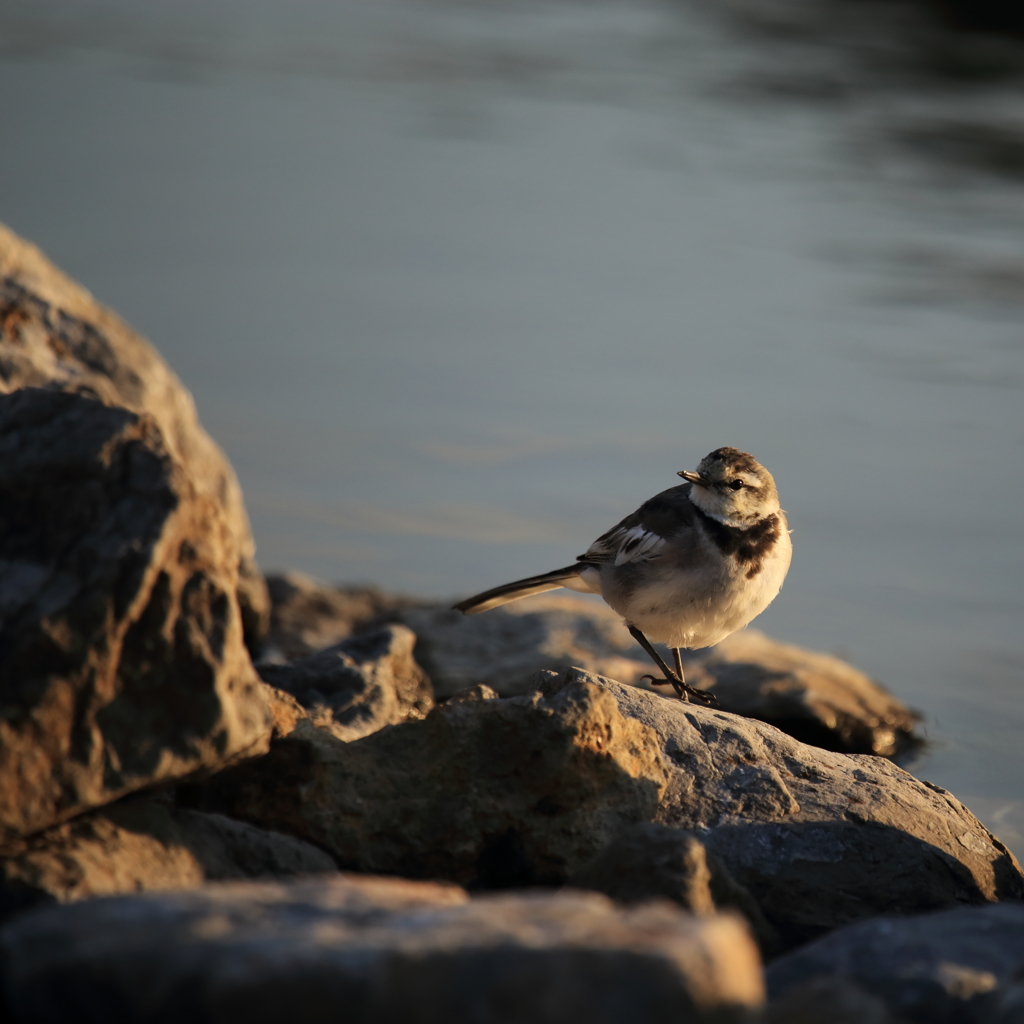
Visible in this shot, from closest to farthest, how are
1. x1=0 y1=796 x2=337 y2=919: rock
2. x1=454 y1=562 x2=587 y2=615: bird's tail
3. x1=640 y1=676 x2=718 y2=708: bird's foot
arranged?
x1=0 y1=796 x2=337 y2=919: rock
x1=640 y1=676 x2=718 y2=708: bird's foot
x1=454 y1=562 x2=587 y2=615: bird's tail

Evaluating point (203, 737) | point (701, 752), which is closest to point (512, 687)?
point (701, 752)

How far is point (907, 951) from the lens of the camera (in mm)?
3541

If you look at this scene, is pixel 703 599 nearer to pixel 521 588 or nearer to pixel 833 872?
pixel 521 588

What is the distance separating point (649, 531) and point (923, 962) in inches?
136

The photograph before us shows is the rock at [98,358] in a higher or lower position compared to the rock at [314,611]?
higher

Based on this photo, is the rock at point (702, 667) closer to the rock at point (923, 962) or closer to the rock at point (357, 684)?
the rock at point (357, 684)

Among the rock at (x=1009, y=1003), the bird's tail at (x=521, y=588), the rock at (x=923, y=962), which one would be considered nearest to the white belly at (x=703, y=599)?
the bird's tail at (x=521, y=588)

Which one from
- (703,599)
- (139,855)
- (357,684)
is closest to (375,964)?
(139,855)

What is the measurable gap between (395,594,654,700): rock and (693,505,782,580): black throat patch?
6.93 feet

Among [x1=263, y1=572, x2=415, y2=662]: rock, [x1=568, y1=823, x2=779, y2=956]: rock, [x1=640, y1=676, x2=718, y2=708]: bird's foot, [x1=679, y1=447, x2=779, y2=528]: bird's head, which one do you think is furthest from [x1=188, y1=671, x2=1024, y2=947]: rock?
[x1=263, y1=572, x2=415, y2=662]: rock

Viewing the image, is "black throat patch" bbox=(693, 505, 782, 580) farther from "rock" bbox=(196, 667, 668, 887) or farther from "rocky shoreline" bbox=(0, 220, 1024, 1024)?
"rock" bbox=(196, 667, 668, 887)

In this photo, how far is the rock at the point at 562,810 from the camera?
14.8 feet

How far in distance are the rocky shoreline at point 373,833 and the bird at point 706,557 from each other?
110 centimetres

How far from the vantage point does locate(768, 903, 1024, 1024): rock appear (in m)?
3.38
